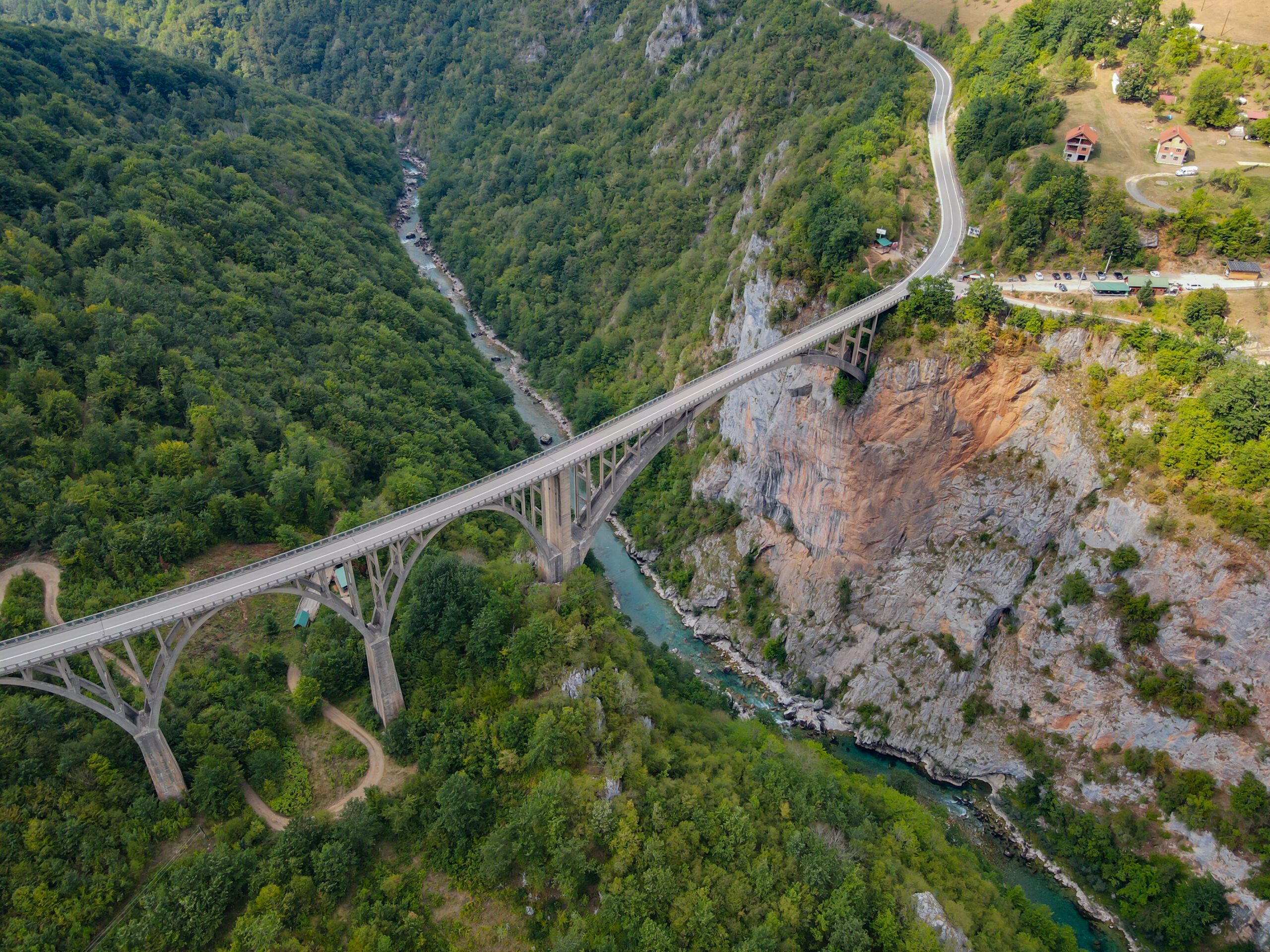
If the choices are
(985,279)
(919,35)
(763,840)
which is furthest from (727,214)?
(763,840)

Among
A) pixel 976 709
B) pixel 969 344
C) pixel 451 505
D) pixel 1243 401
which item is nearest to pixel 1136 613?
pixel 976 709

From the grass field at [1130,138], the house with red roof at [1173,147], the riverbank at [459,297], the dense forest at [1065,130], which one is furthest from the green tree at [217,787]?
the house with red roof at [1173,147]

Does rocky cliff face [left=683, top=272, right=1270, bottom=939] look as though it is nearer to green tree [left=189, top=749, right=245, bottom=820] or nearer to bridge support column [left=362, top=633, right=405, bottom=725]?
bridge support column [left=362, top=633, right=405, bottom=725]

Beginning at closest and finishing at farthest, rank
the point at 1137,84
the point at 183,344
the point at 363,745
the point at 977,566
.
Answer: the point at 363,745 < the point at 183,344 < the point at 977,566 < the point at 1137,84

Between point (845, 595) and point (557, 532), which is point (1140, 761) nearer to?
point (845, 595)

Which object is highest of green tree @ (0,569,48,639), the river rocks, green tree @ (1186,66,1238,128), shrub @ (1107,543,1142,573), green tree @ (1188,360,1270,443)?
green tree @ (1186,66,1238,128)

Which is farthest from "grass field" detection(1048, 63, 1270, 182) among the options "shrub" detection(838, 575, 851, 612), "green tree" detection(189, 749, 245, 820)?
"green tree" detection(189, 749, 245, 820)
